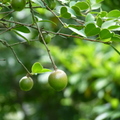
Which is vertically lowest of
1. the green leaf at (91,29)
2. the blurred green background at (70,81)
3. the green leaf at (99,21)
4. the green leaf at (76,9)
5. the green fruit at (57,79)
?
the green fruit at (57,79)

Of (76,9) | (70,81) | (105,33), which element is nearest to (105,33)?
(105,33)

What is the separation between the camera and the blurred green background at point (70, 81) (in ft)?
7.04

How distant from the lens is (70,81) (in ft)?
7.37

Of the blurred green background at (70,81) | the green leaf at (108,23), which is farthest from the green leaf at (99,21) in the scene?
the blurred green background at (70,81)

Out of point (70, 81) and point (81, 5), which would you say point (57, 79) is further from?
point (70, 81)

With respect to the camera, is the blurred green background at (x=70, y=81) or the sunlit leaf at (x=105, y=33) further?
the blurred green background at (x=70, y=81)

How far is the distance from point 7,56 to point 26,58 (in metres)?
0.25

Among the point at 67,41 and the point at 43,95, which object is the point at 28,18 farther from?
the point at 43,95

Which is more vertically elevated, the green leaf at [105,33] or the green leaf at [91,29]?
the green leaf at [91,29]

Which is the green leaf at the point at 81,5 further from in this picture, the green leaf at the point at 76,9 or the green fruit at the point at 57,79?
the green fruit at the point at 57,79

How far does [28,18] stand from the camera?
2.65 metres

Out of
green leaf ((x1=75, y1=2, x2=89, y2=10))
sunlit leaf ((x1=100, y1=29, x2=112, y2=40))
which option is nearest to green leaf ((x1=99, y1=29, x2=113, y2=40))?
sunlit leaf ((x1=100, y1=29, x2=112, y2=40))

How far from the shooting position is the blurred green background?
215 centimetres

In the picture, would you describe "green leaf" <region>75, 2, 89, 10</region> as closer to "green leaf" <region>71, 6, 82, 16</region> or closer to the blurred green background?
"green leaf" <region>71, 6, 82, 16</region>
